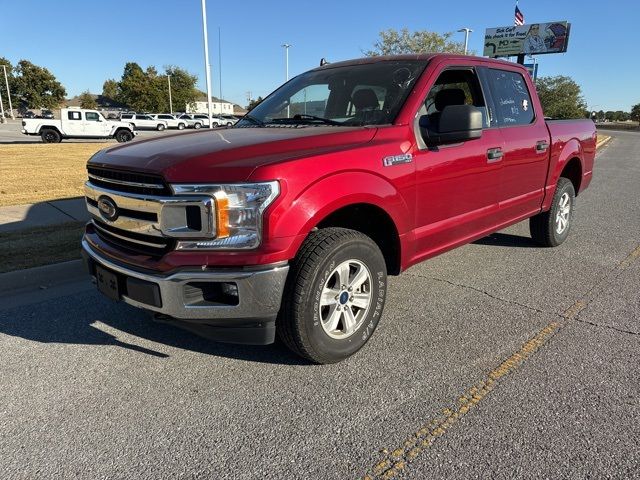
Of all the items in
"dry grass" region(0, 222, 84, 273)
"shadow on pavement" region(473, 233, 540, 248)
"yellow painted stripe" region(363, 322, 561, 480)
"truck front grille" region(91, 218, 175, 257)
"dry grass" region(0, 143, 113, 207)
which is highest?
"truck front grille" region(91, 218, 175, 257)

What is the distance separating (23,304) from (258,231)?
8.73ft

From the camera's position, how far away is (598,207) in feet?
27.5

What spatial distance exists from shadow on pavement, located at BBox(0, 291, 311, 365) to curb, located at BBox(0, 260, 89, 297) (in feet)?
1.42

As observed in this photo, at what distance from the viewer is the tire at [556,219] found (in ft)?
18.0

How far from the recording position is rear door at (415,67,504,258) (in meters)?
3.51

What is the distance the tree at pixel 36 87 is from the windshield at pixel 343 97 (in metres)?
84.9

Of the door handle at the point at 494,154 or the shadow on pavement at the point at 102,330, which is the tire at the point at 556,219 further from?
the shadow on pavement at the point at 102,330

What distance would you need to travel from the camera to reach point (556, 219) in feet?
18.4

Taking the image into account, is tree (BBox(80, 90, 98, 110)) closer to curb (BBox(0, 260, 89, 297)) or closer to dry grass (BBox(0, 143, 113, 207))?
dry grass (BBox(0, 143, 113, 207))

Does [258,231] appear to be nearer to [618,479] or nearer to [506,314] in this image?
[618,479]

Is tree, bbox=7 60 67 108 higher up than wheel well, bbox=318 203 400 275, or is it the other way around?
tree, bbox=7 60 67 108

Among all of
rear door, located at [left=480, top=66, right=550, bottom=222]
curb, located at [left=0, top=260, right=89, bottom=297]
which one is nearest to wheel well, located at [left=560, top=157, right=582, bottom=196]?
rear door, located at [left=480, top=66, right=550, bottom=222]

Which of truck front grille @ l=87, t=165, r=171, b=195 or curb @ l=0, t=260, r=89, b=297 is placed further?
curb @ l=0, t=260, r=89, b=297

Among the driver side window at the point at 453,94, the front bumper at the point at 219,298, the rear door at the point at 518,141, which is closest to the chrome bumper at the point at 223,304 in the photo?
the front bumper at the point at 219,298
